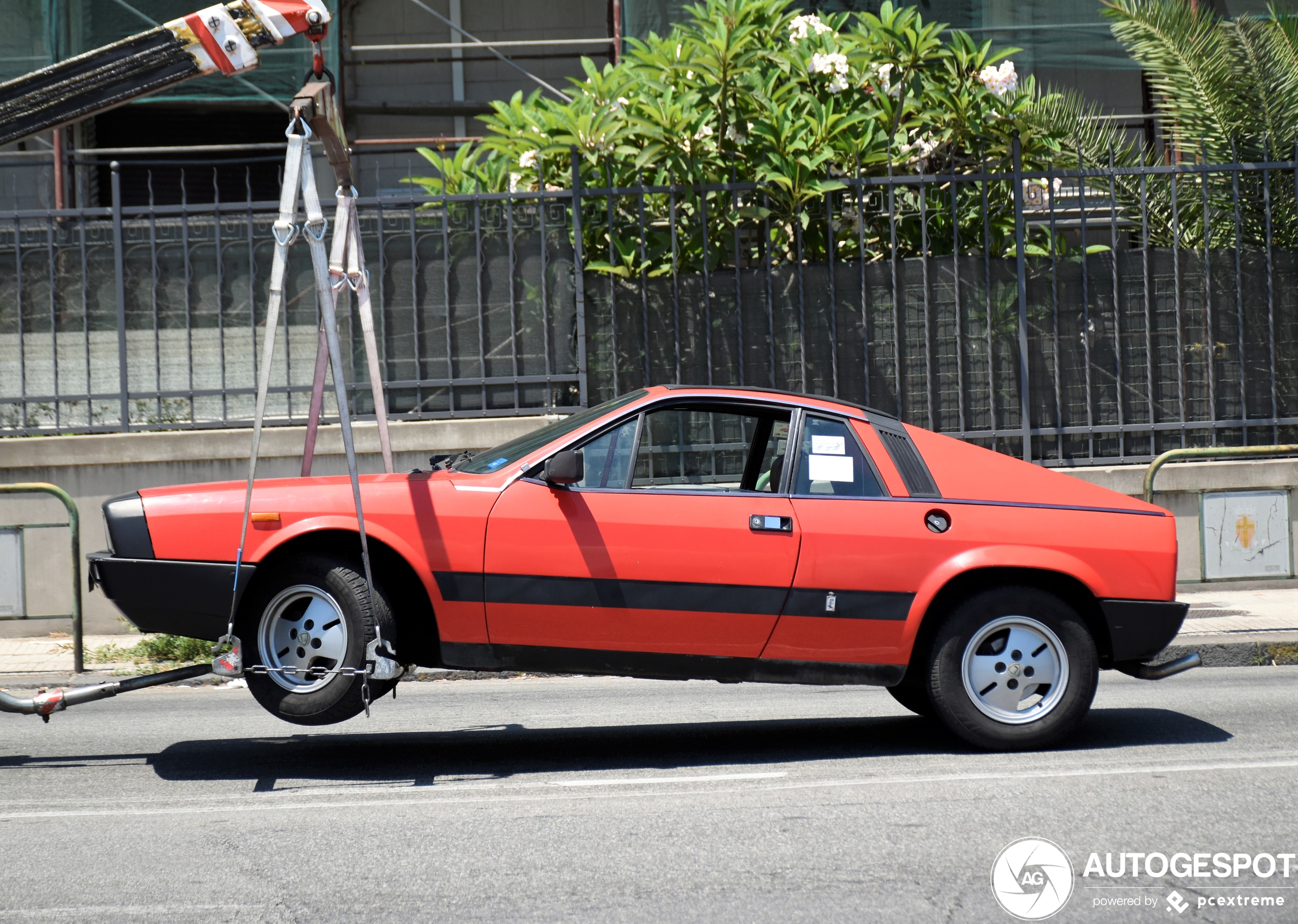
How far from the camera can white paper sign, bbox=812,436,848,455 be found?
5613 millimetres

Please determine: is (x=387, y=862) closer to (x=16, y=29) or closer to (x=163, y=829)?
(x=163, y=829)

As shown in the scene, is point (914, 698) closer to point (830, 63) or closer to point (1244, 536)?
point (1244, 536)

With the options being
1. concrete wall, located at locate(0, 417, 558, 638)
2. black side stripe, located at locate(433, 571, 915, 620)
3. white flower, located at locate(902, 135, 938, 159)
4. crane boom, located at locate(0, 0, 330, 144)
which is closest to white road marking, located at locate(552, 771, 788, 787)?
black side stripe, located at locate(433, 571, 915, 620)

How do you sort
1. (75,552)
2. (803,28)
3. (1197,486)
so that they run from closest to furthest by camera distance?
(75,552) → (1197,486) → (803,28)

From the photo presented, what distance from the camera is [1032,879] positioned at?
12.9ft

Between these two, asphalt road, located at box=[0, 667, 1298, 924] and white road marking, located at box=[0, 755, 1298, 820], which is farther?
white road marking, located at box=[0, 755, 1298, 820]

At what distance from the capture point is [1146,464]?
1044 cm

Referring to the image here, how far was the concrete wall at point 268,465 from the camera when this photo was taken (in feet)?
32.1

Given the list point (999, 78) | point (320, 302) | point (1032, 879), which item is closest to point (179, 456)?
point (320, 302)

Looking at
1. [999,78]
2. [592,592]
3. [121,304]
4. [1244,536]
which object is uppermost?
[999,78]

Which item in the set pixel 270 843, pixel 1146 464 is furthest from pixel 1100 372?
pixel 270 843

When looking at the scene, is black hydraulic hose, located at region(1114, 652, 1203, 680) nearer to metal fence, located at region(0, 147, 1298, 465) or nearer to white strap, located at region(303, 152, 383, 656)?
white strap, located at region(303, 152, 383, 656)

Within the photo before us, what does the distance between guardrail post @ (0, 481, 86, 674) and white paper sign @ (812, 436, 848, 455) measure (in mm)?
5278

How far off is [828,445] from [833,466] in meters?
0.10
